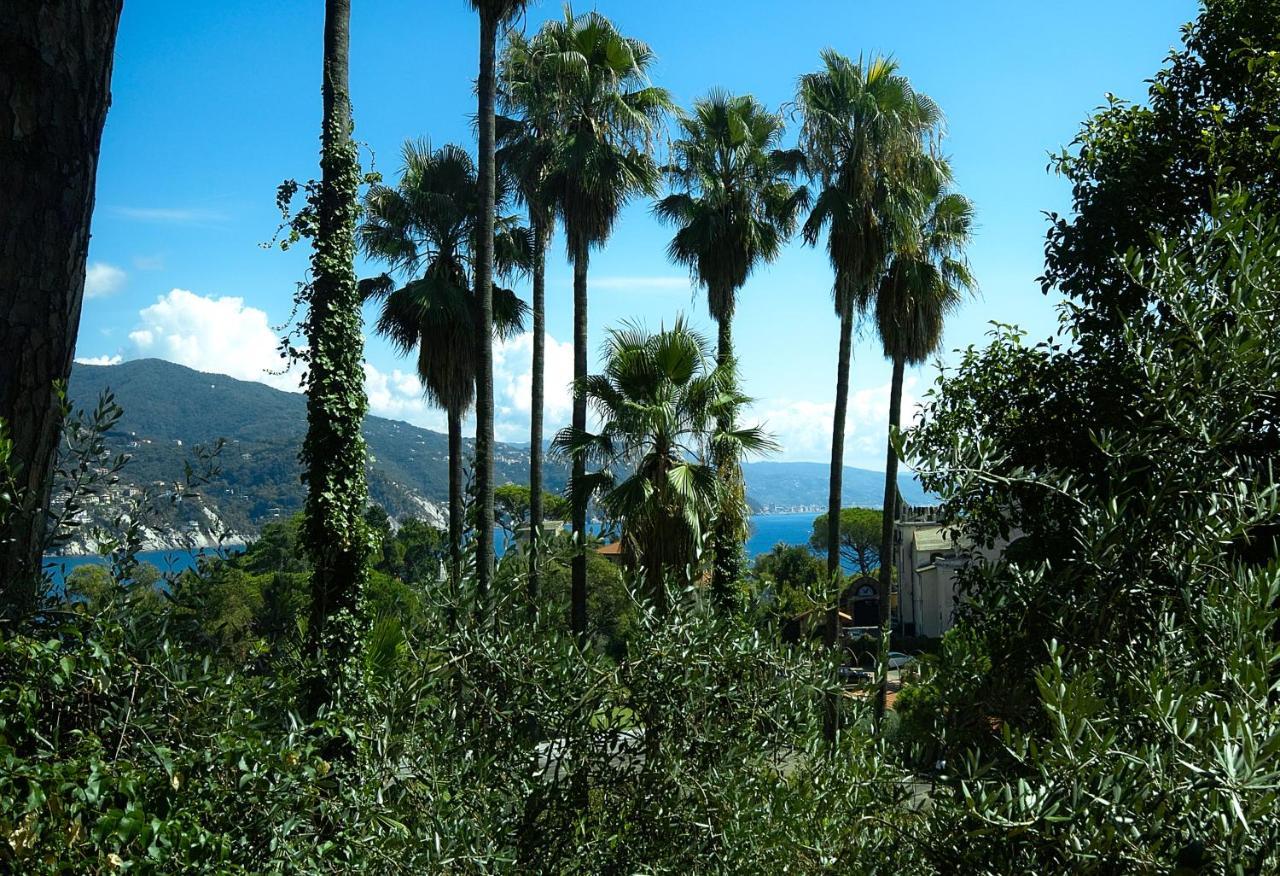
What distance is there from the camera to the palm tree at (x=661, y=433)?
42.2ft

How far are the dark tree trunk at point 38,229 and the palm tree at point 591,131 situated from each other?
1593cm

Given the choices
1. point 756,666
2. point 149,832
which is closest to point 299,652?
point 149,832

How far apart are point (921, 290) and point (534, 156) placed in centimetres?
854

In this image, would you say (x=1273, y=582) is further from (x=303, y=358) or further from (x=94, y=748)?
(x=303, y=358)

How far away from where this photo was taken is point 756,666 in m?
3.37

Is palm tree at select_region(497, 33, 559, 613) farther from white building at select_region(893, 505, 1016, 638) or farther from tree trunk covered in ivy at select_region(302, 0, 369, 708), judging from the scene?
white building at select_region(893, 505, 1016, 638)

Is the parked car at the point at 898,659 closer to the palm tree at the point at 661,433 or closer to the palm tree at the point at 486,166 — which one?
the palm tree at the point at 661,433

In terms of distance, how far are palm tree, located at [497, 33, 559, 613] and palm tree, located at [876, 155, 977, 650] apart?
7.32 metres

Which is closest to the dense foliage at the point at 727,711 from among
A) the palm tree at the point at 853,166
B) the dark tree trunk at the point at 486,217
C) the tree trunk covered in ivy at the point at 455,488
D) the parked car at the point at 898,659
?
the tree trunk covered in ivy at the point at 455,488

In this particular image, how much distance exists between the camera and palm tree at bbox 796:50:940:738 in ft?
62.1

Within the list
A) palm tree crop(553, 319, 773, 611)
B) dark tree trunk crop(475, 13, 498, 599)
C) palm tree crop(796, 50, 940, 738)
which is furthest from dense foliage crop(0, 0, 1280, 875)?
palm tree crop(796, 50, 940, 738)

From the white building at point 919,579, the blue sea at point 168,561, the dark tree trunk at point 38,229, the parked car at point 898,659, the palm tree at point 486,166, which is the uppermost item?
the palm tree at point 486,166

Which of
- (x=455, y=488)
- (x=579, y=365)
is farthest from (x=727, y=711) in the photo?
(x=579, y=365)

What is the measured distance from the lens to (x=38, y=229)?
296cm
